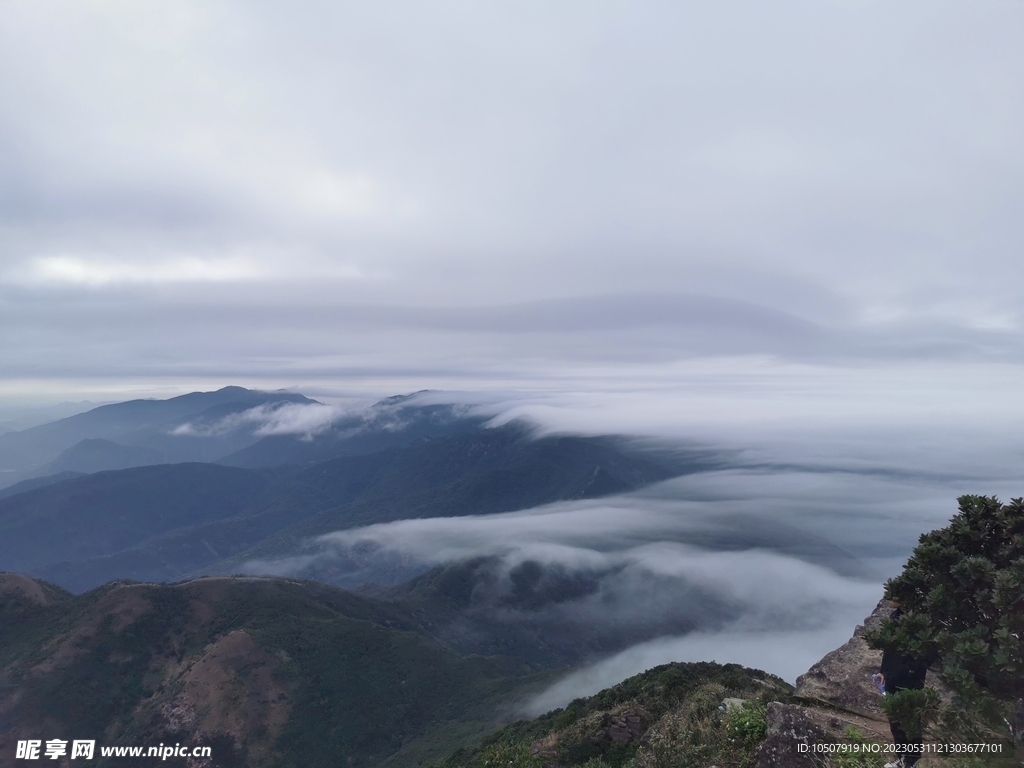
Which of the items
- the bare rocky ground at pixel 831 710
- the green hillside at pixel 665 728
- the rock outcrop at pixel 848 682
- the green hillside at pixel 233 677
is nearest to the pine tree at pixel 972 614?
the bare rocky ground at pixel 831 710

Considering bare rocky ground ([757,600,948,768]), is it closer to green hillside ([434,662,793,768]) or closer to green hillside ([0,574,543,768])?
green hillside ([434,662,793,768])

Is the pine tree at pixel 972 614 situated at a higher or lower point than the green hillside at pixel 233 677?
higher

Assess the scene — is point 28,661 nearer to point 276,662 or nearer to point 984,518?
point 276,662

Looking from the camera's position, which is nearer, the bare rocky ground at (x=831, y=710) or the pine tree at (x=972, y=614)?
the pine tree at (x=972, y=614)

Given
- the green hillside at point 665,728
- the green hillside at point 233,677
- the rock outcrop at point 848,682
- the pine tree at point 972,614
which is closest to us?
the pine tree at point 972,614

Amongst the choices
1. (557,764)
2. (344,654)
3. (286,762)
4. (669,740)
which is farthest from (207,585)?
(669,740)

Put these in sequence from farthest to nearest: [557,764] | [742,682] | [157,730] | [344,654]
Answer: [344,654] → [157,730] → [742,682] → [557,764]

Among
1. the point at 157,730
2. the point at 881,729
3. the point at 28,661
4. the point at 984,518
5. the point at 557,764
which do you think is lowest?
the point at 157,730

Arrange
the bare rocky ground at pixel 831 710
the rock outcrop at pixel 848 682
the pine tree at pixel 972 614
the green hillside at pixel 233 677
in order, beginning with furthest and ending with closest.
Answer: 1. the green hillside at pixel 233 677
2. the rock outcrop at pixel 848 682
3. the bare rocky ground at pixel 831 710
4. the pine tree at pixel 972 614

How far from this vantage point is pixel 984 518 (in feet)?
50.9

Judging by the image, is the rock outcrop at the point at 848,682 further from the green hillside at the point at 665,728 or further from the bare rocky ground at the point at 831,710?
the green hillside at the point at 665,728

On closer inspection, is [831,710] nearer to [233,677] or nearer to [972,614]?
[972,614]

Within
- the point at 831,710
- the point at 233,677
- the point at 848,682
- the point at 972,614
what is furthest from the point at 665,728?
the point at 233,677

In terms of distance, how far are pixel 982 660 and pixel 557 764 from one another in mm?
30710
